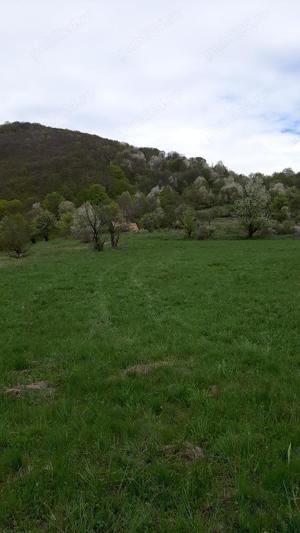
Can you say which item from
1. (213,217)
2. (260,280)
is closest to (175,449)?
(260,280)

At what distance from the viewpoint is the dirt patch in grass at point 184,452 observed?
5.42m

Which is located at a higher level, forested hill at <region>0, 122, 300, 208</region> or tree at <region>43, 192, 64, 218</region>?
forested hill at <region>0, 122, 300, 208</region>

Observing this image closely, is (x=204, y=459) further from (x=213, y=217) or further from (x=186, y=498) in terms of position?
(x=213, y=217)

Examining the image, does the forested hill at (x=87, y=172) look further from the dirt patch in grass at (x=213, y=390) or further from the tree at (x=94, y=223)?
the dirt patch in grass at (x=213, y=390)

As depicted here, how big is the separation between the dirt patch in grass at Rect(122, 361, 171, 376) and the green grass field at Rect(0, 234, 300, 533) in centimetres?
5

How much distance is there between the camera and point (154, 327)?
12258 mm

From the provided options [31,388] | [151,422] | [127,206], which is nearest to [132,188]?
[127,206]

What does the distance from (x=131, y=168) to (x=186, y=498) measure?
194483mm

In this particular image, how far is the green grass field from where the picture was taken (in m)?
4.48

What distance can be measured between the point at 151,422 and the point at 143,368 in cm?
246

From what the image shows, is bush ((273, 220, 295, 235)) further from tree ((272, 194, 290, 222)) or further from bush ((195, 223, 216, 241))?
tree ((272, 194, 290, 222))

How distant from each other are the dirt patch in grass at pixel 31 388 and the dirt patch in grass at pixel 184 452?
10.1 feet

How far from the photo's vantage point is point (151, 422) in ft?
→ 20.7

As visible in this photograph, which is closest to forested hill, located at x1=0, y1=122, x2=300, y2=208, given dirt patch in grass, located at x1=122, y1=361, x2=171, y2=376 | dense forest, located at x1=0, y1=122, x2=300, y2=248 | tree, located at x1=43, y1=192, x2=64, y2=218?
dense forest, located at x1=0, y1=122, x2=300, y2=248
